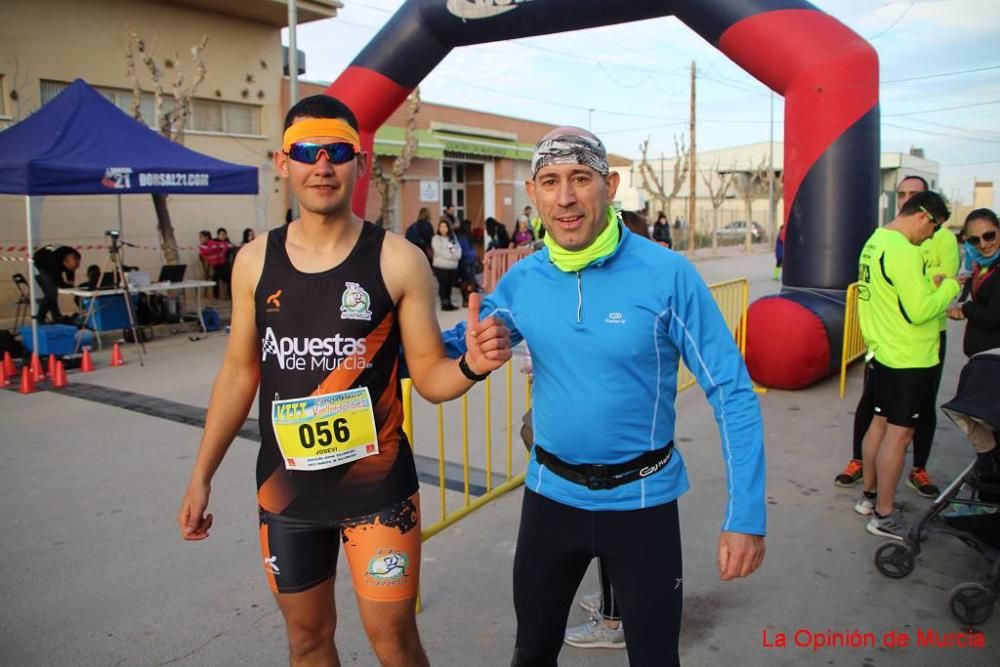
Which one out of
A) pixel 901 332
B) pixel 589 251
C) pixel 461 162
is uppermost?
pixel 461 162

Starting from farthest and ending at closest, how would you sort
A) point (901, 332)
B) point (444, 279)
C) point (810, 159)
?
point (444, 279), point (810, 159), point (901, 332)

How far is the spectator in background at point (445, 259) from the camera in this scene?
13523 millimetres

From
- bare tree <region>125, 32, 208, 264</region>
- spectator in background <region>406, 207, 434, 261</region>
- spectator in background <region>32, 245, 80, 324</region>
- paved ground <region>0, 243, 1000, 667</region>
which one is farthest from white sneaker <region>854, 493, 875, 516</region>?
bare tree <region>125, 32, 208, 264</region>

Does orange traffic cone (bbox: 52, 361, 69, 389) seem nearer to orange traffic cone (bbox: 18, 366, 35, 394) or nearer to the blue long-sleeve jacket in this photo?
orange traffic cone (bbox: 18, 366, 35, 394)

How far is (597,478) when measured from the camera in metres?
2.14

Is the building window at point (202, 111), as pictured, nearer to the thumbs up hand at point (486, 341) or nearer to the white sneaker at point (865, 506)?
the white sneaker at point (865, 506)

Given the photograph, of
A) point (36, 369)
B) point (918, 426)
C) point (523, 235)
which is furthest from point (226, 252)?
point (918, 426)

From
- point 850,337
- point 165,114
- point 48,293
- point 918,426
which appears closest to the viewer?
point 918,426

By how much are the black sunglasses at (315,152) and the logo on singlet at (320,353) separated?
0.53 metres

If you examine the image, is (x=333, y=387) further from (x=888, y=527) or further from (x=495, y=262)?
(x=495, y=262)

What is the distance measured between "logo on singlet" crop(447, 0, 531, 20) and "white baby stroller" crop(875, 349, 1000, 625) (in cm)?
692

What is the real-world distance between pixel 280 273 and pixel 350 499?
0.70 meters

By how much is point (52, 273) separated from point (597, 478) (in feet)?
35.8

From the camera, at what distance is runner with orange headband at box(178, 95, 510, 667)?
7.18ft
